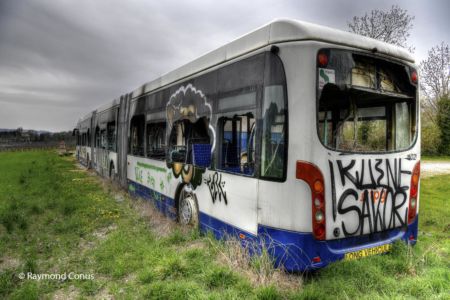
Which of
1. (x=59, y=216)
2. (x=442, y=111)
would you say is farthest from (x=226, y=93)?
(x=442, y=111)

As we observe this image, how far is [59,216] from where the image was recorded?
769 cm

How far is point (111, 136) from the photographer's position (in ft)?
38.7

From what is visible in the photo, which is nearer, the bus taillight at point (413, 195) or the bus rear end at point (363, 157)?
the bus rear end at point (363, 157)

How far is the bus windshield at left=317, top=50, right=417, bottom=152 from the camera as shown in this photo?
4000 mm

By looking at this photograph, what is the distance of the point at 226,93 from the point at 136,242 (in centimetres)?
282

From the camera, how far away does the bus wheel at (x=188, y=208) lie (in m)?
5.40

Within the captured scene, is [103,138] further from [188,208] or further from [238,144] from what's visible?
[238,144]

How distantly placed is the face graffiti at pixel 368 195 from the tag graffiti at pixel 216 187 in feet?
5.08

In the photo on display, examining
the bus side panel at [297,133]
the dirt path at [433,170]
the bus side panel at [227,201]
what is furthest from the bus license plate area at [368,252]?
the dirt path at [433,170]

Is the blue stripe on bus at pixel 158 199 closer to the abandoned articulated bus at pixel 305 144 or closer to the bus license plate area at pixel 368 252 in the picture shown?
the abandoned articulated bus at pixel 305 144

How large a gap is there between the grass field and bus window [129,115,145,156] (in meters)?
1.82

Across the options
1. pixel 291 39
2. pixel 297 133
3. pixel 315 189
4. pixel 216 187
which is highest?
pixel 291 39

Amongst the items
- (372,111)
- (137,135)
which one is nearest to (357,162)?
(372,111)

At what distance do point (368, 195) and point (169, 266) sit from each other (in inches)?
100
